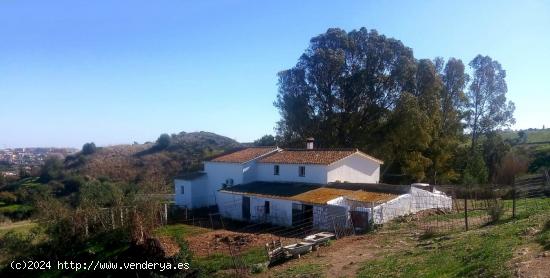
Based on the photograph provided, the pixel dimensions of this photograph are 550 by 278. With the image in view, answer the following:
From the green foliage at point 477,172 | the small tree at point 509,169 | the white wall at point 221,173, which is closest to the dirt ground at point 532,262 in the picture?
the green foliage at point 477,172

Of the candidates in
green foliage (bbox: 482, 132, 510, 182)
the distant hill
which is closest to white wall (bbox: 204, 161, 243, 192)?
green foliage (bbox: 482, 132, 510, 182)

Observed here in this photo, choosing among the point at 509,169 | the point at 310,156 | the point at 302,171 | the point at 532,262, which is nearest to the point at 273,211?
the point at 302,171

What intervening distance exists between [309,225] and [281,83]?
52.2 feet

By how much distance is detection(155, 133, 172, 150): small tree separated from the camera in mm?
86500

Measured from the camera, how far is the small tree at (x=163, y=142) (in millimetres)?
86500

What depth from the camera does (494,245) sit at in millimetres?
13766

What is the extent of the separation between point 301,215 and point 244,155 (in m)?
10.5

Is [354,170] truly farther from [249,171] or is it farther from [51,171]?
[51,171]

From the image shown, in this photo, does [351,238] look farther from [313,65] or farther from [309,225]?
[313,65]

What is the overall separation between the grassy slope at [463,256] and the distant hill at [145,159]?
4846cm

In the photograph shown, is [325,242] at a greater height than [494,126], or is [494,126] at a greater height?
[494,126]

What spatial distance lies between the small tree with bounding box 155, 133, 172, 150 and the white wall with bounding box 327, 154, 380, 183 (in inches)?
2365

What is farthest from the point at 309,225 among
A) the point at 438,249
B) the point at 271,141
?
the point at 271,141

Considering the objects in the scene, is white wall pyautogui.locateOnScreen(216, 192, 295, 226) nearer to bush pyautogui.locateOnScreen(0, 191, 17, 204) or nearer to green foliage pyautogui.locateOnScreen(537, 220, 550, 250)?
green foliage pyautogui.locateOnScreen(537, 220, 550, 250)
